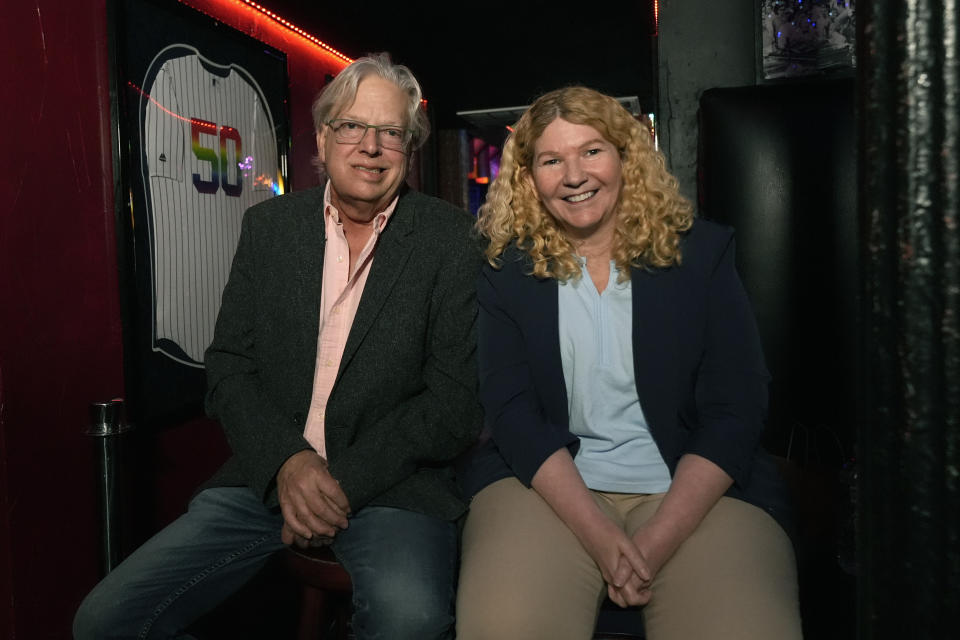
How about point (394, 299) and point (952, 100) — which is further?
point (394, 299)

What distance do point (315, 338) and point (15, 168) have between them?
3.45 feet

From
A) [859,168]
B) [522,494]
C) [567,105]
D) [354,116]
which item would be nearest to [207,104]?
[354,116]

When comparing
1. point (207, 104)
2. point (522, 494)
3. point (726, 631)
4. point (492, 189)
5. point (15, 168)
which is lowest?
point (726, 631)

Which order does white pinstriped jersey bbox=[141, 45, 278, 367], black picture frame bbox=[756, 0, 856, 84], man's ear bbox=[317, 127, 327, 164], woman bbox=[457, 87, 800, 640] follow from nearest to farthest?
woman bbox=[457, 87, 800, 640] < man's ear bbox=[317, 127, 327, 164] < black picture frame bbox=[756, 0, 856, 84] < white pinstriped jersey bbox=[141, 45, 278, 367]

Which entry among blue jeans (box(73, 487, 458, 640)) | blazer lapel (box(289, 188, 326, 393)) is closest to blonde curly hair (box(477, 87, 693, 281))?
blazer lapel (box(289, 188, 326, 393))

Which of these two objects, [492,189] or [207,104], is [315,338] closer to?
[492,189]

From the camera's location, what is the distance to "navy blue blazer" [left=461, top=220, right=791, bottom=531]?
161 centimetres

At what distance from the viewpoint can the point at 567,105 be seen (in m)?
1.74

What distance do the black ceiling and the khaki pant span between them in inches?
119

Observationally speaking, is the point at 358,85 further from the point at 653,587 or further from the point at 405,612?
the point at 653,587

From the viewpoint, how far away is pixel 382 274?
1815 mm

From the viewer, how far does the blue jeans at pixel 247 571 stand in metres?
1.48

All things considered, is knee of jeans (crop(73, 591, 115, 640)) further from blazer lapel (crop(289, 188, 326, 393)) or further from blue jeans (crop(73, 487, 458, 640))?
blazer lapel (crop(289, 188, 326, 393))

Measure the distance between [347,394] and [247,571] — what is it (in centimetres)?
47
